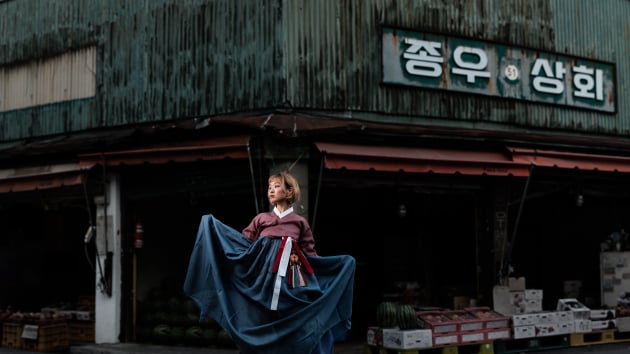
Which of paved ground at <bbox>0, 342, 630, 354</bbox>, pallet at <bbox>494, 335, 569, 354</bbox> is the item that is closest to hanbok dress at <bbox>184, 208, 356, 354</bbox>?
paved ground at <bbox>0, 342, 630, 354</bbox>

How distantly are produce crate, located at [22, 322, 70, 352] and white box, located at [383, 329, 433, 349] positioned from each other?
590 centimetres

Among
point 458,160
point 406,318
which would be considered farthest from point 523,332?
point 458,160

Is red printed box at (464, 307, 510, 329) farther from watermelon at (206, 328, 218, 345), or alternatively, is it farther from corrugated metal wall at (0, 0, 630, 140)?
watermelon at (206, 328, 218, 345)

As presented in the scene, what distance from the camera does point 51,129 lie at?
16.5 meters

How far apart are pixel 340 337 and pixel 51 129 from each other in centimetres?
1110

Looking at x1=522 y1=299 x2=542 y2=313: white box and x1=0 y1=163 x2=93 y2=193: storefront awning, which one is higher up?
x1=0 y1=163 x2=93 y2=193: storefront awning

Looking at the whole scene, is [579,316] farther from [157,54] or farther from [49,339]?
[49,339]

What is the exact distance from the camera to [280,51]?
13.2 m

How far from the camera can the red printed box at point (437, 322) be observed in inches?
472

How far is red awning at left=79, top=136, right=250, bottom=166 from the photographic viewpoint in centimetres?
1241

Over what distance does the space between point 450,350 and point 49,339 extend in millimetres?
6888

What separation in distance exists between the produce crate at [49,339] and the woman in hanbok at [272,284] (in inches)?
309

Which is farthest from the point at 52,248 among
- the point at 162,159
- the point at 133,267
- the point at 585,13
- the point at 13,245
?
the point at 585,13

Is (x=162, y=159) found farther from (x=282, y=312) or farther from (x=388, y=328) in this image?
(x=282, y=312)
